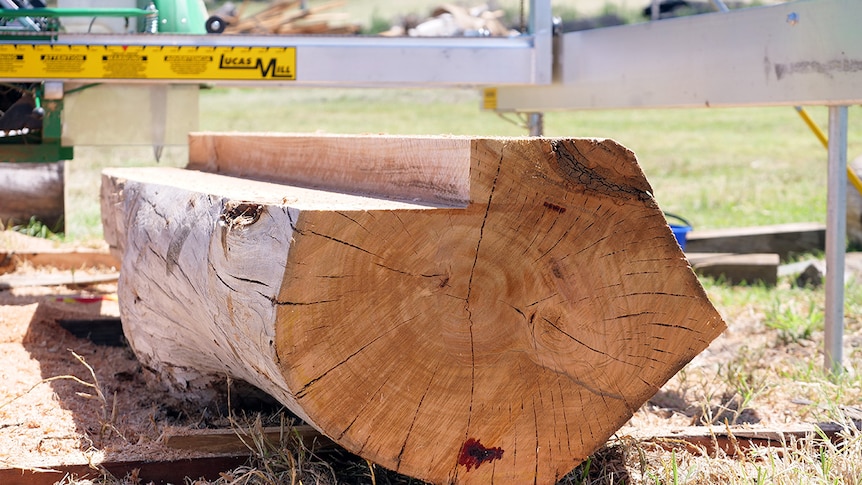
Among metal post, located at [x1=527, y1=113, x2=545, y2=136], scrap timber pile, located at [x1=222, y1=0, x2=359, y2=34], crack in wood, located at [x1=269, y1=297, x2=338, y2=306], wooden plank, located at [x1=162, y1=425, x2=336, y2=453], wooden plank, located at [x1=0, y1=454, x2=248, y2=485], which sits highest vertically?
scrap timber pile, located at [x1=222, y1=0, x2=359, y2=34]

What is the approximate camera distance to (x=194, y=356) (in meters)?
3.12

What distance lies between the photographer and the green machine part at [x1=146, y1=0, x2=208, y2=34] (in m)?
4.53

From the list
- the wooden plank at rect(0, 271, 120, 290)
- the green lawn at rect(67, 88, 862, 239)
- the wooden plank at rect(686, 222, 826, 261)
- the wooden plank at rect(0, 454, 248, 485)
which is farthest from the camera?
the green lawn at rect(67, 88, 862, 239)

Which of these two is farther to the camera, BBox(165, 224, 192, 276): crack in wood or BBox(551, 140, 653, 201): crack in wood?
BBox(165, 224, 192, 276): crack in wood

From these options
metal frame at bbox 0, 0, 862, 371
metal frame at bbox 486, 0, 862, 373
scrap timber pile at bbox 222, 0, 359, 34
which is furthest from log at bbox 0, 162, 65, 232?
scrap timber pile at bbox 222, 0, 359, 34

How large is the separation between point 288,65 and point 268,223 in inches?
96.6

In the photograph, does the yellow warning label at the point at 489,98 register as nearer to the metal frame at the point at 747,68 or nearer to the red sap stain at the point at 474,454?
the metal frame at the point at 747,68

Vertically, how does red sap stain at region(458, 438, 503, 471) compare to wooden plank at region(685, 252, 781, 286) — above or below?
below

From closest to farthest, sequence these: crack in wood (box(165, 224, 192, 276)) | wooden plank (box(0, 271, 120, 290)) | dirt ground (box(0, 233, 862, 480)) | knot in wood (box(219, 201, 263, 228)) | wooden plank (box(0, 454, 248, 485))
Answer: knot in wood (box(219, 201, 263, 228)) < wooden plank (box(0, 454, 248, 485)) < crack in wood (box(165, 224, 192, 276)) < dirt ground (box(0, 233, 862, 480)) < wooden plank (box(0, 271, 120, 290))

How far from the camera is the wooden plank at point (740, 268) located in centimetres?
586

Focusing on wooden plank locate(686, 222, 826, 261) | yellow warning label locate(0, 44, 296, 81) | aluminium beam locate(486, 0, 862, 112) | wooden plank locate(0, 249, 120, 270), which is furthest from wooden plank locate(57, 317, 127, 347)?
wooden plank locate(686, 222, 826, 261)

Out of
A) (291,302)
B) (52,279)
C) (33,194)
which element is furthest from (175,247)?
(33,194)

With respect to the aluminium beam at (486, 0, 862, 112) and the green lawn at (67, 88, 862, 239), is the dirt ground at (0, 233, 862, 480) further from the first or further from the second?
the green lawn at (67, 88, 862, 239)

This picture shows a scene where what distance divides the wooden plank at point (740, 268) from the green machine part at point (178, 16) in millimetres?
3217
